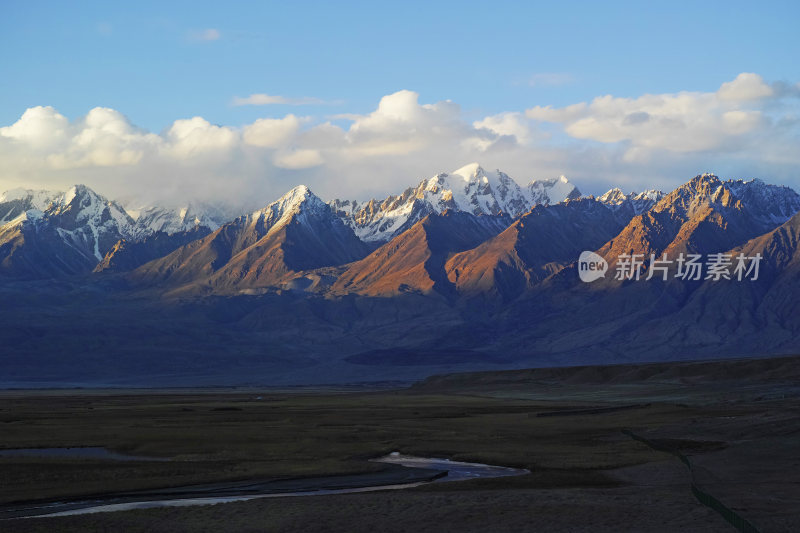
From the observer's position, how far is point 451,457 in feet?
236

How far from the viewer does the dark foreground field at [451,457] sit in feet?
144

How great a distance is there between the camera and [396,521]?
144 feet

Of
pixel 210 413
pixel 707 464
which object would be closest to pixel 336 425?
pixel 210 413

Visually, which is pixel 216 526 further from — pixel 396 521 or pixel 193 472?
pixel 193 472

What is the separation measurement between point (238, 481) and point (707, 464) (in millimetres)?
28004

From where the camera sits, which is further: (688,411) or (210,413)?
(210,413)

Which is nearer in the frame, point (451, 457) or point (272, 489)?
point (272, 489)

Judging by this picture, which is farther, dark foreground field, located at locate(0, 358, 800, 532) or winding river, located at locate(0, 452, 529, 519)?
winding river, located at locate(0, 452, 529, 519)

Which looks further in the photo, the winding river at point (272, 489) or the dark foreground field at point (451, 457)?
the winding river at point (272, 489)

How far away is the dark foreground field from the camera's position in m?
43.8

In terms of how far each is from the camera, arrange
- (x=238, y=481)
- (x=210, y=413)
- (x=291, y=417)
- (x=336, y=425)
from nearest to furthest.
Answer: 1. (x=238, y=481)
2. (x=336, y=425)
3. (x=291, y=417)
4. (x=210, y=413)

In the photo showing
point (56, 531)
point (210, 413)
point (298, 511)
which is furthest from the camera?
point (210, 413)

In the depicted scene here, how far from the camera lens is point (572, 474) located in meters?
58.9

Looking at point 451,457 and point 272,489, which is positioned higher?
point 272,489
